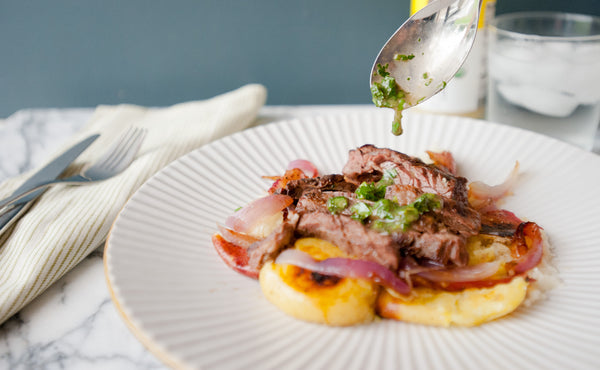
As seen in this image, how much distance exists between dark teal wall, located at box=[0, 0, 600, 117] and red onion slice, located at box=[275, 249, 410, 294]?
10.1 feet

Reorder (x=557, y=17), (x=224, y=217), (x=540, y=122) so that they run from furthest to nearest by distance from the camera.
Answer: (x=557, y=17), (x=540, y=122), (x=224, y=217)

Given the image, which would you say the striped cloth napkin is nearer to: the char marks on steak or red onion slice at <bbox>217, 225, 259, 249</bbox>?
red onion slice at <bbox>217, 225, 259, 249</bbox>

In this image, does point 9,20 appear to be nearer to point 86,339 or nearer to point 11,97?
point 11,97

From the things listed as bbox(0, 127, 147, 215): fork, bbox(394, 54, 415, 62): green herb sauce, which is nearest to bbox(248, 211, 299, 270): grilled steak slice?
bbox(394, 54, 415, 62): green herb sauce

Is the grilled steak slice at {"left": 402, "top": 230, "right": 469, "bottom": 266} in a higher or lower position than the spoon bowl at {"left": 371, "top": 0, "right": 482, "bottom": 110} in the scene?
lower

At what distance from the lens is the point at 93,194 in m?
2.97

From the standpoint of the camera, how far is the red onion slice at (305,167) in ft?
9.87

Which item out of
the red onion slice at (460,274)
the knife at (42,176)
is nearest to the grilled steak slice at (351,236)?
the red onion slice at (460,274)

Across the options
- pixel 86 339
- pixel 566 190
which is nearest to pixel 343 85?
pixel 566 190

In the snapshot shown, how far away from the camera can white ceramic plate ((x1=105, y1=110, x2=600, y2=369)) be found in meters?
1.79

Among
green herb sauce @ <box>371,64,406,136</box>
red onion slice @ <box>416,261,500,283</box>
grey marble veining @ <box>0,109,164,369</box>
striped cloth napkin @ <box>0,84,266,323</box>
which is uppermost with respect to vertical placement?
green herb sauce @ <box>371,64,406,136</box>

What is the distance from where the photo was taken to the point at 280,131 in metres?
3.28

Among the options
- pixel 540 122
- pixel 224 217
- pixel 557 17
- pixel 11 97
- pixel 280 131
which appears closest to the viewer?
pixel 224 217

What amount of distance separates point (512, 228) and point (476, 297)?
0.53 m
